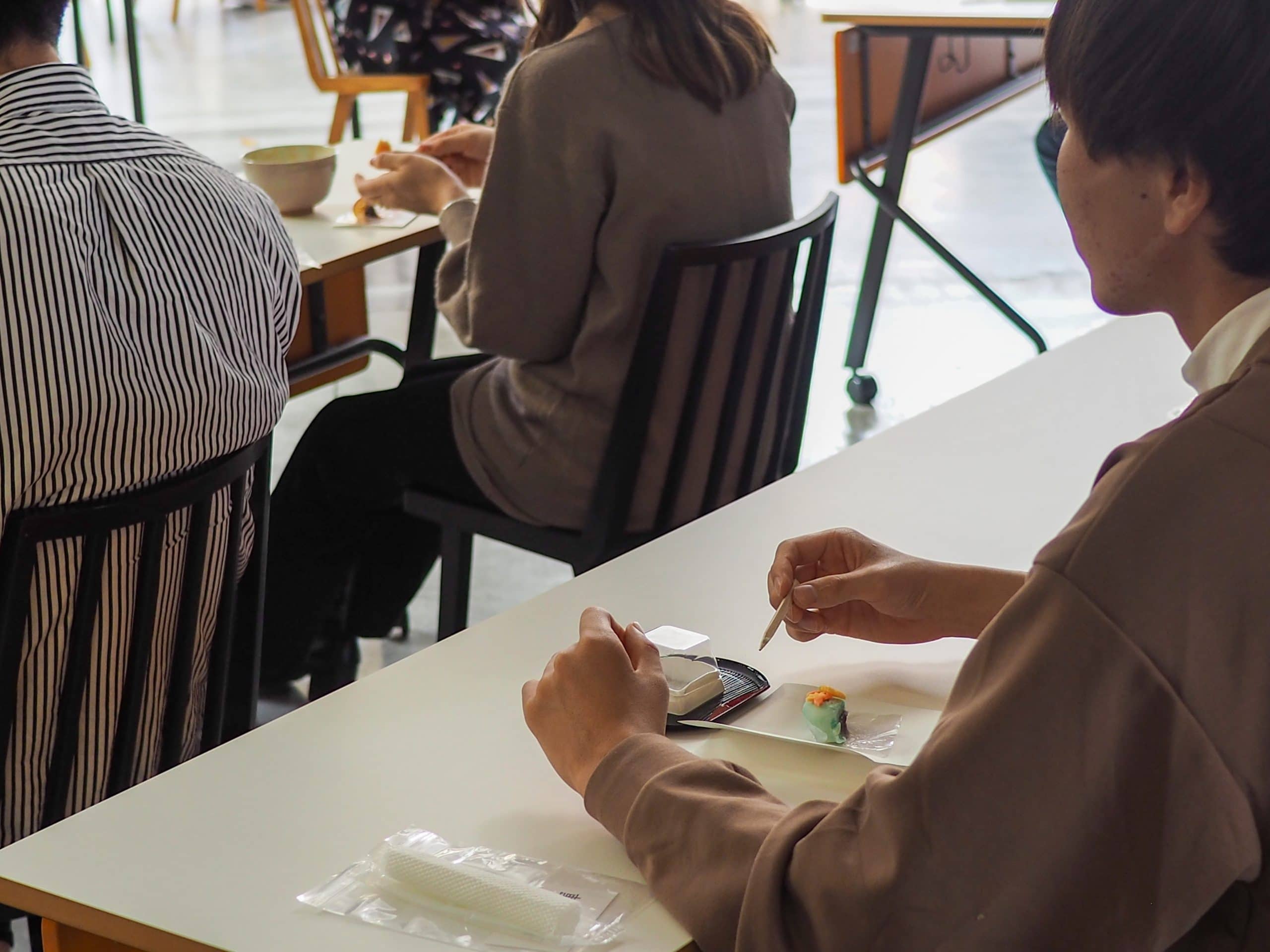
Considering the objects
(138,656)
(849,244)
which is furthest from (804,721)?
(849,244)

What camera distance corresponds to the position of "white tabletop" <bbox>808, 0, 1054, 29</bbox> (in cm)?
324

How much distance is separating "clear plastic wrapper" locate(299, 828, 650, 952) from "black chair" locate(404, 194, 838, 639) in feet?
3.42

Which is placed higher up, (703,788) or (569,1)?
(569,1)

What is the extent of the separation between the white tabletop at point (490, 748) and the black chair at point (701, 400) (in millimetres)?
426

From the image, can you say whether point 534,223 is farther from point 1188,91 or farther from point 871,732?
point 1188,91

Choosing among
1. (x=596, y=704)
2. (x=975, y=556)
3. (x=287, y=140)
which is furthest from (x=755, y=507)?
(x=287, y=140)

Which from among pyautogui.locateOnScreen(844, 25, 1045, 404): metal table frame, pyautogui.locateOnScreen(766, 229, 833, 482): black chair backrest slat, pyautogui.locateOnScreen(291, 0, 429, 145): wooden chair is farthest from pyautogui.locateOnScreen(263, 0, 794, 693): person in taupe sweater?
pyautogui.locateOnScreen(291, 0, 429, 145): wooden chair

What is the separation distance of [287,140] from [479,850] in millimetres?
5739

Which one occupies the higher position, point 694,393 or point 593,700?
point 593,700

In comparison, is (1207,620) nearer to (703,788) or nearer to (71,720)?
(703,788)

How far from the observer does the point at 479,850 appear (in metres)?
0.83

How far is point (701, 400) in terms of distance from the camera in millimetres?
1905

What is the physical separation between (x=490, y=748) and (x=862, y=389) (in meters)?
2.79

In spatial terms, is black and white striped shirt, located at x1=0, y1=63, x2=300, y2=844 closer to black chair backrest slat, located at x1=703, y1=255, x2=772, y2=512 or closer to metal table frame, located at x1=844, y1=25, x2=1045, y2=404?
black chair backrest slat, located at x1=703, y1=255, x2=772, y2=512
